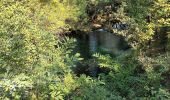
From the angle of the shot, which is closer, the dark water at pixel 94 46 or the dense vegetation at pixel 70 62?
the dense vegetation at pixel 70 62

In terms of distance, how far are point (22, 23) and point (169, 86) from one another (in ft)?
10.8

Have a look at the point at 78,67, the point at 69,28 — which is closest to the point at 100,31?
the point at 69,28

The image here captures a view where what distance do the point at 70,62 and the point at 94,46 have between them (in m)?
11.3

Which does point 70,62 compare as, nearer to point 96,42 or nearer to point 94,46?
point 94,46

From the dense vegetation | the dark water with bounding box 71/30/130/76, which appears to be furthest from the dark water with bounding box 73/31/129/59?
the dense vegetation

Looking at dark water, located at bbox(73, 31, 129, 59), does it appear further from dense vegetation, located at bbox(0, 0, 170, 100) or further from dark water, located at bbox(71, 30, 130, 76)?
dense vegetation, located at bbox(0, 0, 170, 100)

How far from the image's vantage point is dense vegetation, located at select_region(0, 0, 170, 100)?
5680 millimetres

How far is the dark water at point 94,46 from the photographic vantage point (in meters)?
12.8

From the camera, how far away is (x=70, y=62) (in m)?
6.77

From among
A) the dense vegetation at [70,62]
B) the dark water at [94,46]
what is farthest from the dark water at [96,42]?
the dense vegetation at [70,62]

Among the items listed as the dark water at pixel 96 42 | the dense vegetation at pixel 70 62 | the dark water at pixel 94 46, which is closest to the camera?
the dense vegetation at pixel 70 62

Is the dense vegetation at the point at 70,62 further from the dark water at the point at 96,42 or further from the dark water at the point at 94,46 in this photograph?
the dark water at the point at 96,42

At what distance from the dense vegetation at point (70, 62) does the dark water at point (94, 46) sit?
3.25 m

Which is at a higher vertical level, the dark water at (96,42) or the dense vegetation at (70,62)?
the dense vegetation at (70,62)
